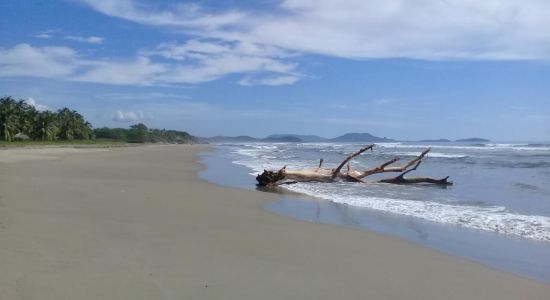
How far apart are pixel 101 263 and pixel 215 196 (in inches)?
292

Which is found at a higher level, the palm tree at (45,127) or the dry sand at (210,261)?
A: the palm tree at (45,127)

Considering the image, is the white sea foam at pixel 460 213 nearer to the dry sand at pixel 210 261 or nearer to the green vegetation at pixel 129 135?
the dry sand at pixel 210 261

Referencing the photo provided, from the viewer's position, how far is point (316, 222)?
9164 mm

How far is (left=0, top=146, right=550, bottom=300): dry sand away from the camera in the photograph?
183 inches

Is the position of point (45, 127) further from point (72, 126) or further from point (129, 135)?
point (129, 135)

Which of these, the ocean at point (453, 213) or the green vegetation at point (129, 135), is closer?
the ocean at point (453, 213)

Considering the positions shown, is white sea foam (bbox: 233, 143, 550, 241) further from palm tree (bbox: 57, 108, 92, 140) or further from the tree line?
palm tree (bbox: 57, 108, 92, 140)

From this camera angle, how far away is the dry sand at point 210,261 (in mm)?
4648

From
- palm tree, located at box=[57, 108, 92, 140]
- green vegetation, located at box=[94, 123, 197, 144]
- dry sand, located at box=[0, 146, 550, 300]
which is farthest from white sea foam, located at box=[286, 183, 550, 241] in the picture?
green vegetation, located at box=[94, 123, 197, 144]

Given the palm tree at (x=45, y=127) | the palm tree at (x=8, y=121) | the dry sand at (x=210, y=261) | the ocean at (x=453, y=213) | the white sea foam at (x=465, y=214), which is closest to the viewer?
the dry sand at (x=210, y=261)

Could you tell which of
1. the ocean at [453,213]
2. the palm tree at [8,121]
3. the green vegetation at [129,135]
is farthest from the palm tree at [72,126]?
the ocean at [453,213]

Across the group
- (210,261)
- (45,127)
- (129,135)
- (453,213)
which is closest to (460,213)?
(453,213)

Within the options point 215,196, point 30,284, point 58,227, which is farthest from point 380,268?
point 215,196

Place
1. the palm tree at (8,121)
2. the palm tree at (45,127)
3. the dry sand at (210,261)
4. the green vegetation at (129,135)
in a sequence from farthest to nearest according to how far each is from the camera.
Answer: the green vegetation at (129,135), the palm tree at (45,127), the palm tree at (8,121), the dry sand at (210,261)
